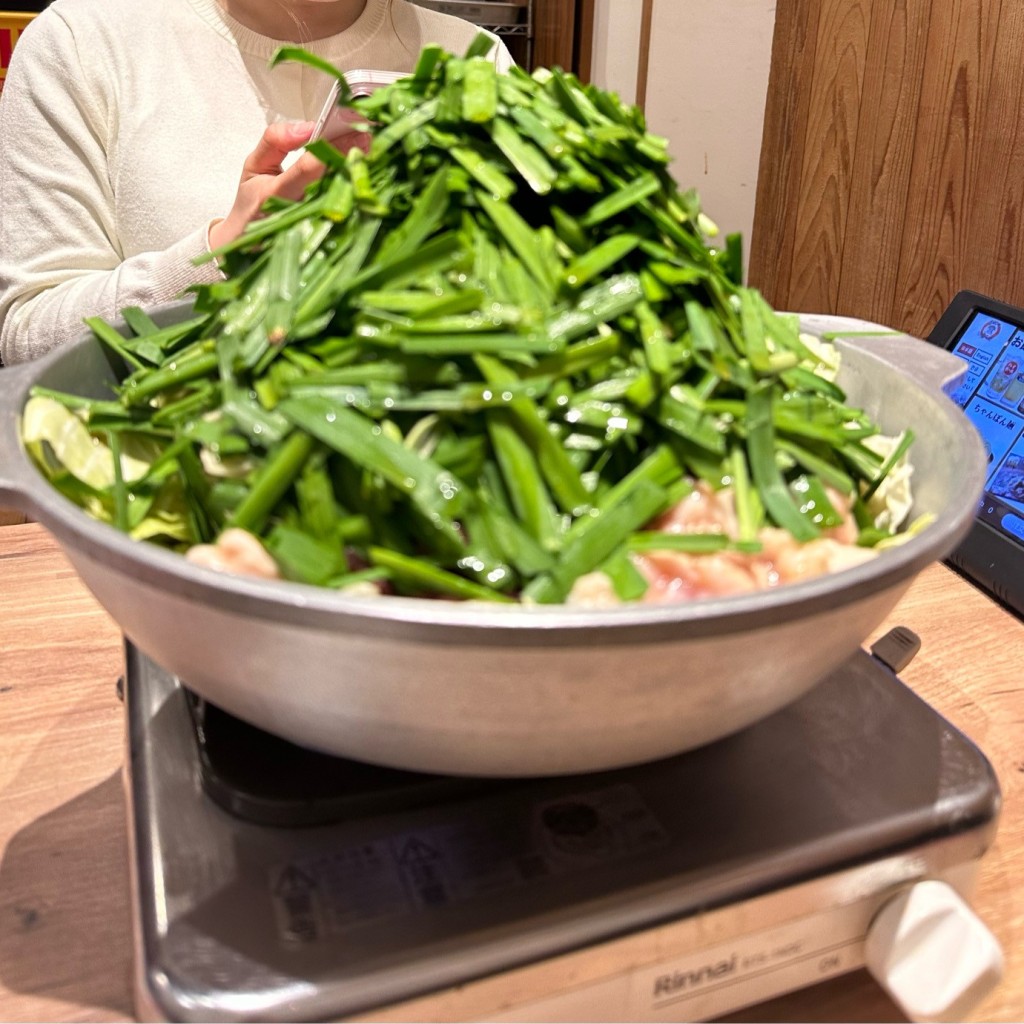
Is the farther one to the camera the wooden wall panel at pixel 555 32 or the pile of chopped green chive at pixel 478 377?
the wooden wall panel at pixel 555 32

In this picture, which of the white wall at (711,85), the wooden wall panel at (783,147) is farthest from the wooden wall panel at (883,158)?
the white wall at (711,85)

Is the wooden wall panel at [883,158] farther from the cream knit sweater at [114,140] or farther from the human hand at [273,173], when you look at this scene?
the human hand at [273,173]

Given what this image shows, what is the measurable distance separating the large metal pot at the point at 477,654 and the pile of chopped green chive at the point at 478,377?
72 millimetres

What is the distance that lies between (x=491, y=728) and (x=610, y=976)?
7.7 inches

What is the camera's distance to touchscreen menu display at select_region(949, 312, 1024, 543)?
4.20 feet

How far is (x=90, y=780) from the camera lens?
853 millimetres

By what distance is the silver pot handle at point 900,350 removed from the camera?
0.82 m

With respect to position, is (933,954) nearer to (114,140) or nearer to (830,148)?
(114,140)

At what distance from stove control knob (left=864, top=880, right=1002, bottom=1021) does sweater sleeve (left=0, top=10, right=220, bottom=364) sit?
1462 millimetres

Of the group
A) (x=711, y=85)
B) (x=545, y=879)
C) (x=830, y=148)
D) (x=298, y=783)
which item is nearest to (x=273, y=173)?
(x=298, y=783)

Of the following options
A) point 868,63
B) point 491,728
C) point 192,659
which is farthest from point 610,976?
point 868,63

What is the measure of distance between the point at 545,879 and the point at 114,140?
1.61 m

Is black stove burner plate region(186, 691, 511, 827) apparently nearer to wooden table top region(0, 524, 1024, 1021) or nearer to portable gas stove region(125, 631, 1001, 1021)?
portable gas stove region(125, 631, 1001, 1021)

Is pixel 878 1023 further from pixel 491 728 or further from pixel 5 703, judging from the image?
pixel 5 703
